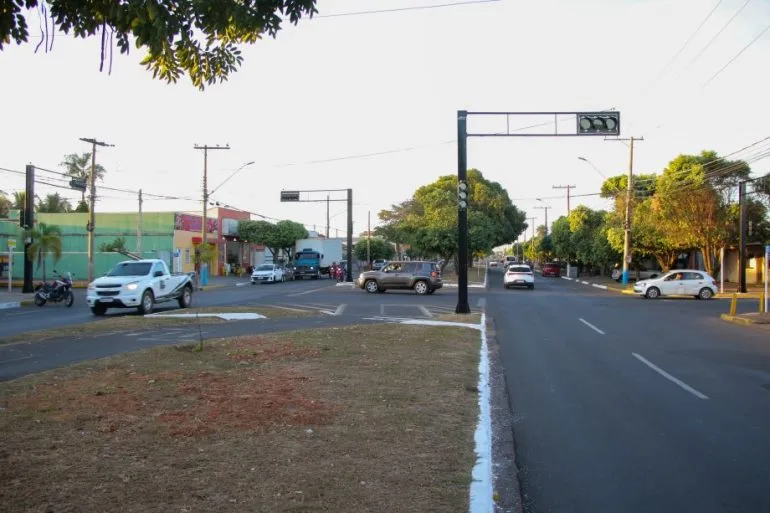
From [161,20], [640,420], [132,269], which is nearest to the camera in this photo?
[161,20]

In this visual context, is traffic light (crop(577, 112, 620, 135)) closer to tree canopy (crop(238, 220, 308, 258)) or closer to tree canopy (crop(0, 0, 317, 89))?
tree canopy (crop(0, 0, 317, 89))

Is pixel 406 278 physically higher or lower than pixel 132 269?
lower

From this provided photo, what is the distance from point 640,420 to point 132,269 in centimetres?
1925

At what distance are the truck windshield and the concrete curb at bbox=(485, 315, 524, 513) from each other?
51.4 ft

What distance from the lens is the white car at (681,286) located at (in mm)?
32531

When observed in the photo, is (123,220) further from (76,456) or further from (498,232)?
(76,456)

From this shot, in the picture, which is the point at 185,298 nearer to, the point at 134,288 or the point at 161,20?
the point at 134,288

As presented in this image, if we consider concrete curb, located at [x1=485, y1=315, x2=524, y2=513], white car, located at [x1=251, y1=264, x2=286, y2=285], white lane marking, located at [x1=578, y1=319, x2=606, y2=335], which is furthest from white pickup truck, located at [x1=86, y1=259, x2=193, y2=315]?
white car, located at [x1=251, y1=264, x2=286, y2=285]

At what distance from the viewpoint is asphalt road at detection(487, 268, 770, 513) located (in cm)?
530

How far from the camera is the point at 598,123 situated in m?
19.4

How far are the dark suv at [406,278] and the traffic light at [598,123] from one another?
1509cm

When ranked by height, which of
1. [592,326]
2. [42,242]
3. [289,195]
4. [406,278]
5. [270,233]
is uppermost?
[289,195]

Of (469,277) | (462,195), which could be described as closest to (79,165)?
(469,277)

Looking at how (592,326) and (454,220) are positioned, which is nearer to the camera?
(592,326)
